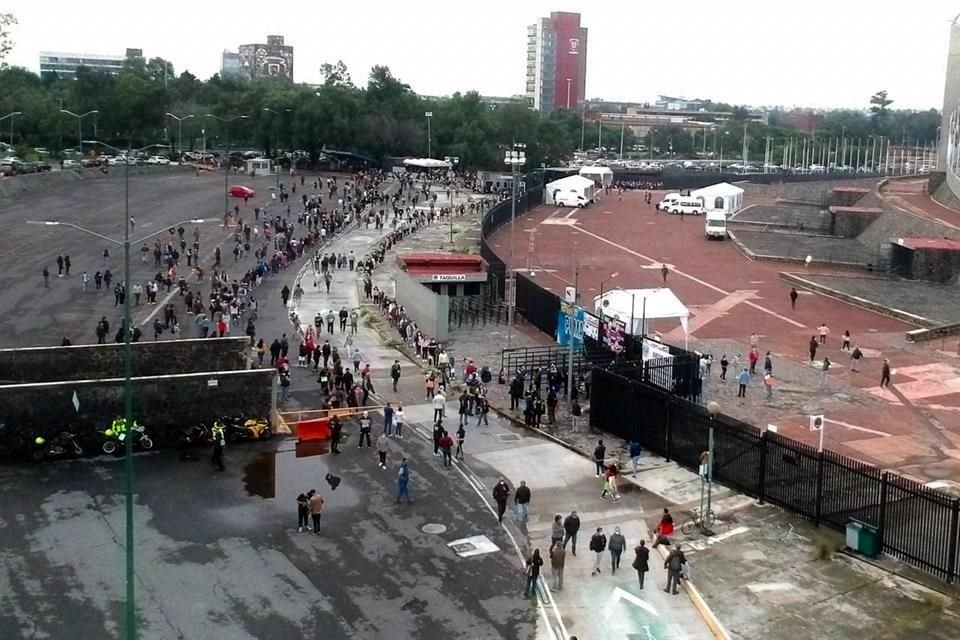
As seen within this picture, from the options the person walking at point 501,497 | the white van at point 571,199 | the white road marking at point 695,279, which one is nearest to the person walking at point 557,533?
the person walking at point 501,497

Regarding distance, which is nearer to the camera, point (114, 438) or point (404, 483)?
point (404, 483)

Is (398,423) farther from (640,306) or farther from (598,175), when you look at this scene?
(598,175)

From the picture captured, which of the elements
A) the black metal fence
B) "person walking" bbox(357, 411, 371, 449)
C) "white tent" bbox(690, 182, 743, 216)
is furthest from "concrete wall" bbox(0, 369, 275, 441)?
"white tent" bbox(690, 182, 743, 216)

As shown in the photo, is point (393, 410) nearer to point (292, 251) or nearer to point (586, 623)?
point (586, 623)

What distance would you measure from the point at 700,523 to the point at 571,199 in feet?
251

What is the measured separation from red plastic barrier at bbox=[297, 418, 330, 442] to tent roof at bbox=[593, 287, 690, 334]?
442 inches

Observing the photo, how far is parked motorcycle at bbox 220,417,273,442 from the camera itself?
26375 mm

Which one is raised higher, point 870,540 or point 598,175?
point 598,175

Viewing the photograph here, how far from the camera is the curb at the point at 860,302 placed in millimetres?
44281

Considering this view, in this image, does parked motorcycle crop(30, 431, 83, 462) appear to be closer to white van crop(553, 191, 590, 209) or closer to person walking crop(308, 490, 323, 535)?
person walking crop(308, 490, 323, 535)

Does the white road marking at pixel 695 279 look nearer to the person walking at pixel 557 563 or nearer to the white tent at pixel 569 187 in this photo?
the white tent at pixel 569 187

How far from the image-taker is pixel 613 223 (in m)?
84.1

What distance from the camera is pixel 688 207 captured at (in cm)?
9238

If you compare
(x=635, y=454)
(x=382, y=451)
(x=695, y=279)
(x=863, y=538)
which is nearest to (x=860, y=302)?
(x=695, y=279)
